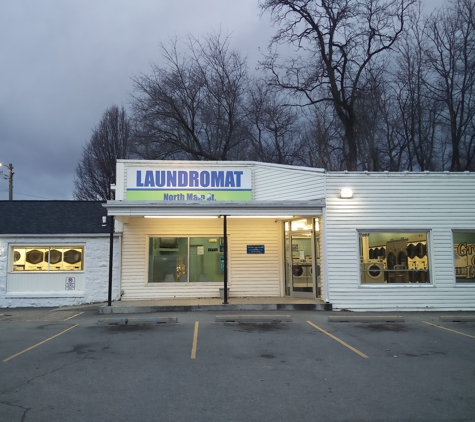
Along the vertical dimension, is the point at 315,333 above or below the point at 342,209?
below

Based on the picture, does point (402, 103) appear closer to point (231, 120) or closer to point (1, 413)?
point (231, 120)

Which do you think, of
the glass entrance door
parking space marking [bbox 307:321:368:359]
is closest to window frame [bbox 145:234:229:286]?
the glass entrance door

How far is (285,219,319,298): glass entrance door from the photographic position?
619 inches

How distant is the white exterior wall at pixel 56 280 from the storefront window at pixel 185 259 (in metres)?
1.48

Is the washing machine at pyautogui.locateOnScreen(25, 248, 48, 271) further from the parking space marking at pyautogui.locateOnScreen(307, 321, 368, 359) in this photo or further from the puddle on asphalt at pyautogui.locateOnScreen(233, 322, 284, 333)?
the parking space marking at pyautogui.locateOnScreen(307, 321, 368, 359)

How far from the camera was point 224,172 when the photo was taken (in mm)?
16562

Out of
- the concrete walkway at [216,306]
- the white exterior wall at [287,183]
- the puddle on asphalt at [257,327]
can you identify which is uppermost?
the white exterior wall at [287,183]

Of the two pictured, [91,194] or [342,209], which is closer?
[342,209]

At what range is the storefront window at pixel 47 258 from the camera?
17.0 metres

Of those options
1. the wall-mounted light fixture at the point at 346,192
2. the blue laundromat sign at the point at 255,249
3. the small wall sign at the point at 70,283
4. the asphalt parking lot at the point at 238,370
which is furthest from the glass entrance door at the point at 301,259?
the small wall sign at the point at 70,283

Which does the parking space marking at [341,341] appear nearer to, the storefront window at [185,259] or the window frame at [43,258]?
the storefront window at [185,259]

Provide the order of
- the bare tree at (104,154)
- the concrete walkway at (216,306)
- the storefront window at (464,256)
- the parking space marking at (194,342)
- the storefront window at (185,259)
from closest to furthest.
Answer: the parking space marking at (194,342)
the concrete walkway at (216,306)
the storefront window at (464,256)
the storefront window at (185,259)
the bare tree at (104,154)

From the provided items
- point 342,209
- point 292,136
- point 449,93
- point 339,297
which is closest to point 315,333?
point 339,297

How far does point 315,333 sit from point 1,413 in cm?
697
